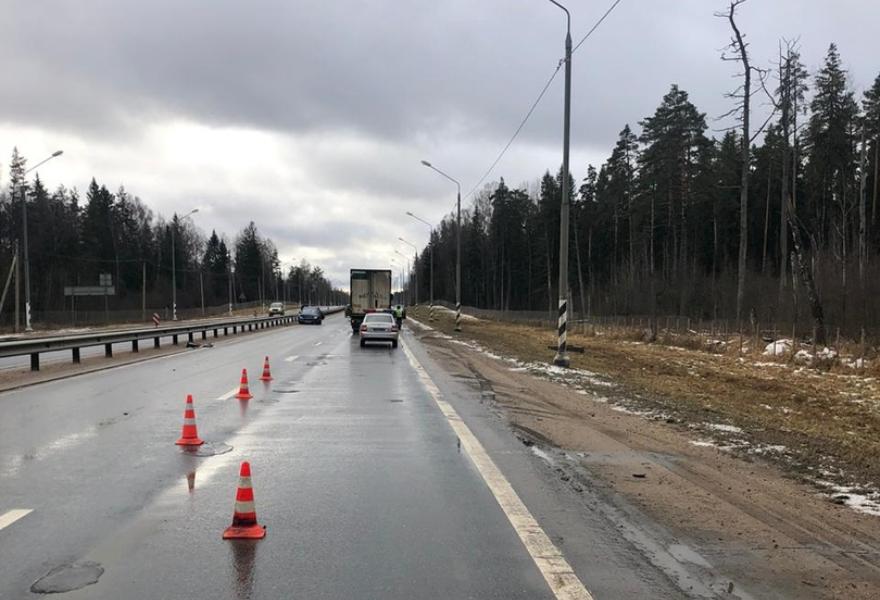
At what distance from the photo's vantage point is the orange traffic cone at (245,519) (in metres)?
5.21

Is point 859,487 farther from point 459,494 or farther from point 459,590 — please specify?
point 459,590

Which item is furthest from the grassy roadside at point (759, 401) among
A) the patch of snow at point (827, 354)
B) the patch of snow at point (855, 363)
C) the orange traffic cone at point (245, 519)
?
the orange traffic cone at point (245, 519)

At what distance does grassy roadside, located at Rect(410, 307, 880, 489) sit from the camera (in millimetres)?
8570

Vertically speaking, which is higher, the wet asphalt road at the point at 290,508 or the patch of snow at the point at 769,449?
the wet asphalt road at the point at 290,508

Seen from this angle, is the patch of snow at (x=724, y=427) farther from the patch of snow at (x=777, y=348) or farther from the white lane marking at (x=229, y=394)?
the patch of snow at (x=777, y=348)

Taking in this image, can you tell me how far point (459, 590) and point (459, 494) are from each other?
226 centimetres

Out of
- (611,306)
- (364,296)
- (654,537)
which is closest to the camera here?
(654,537)

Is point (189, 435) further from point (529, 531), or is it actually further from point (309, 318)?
point (309, 318)

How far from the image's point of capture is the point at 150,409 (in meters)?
11.6

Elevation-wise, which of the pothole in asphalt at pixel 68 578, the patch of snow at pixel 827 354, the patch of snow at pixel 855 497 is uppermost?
the pothole in asphalt at pixel 68 578

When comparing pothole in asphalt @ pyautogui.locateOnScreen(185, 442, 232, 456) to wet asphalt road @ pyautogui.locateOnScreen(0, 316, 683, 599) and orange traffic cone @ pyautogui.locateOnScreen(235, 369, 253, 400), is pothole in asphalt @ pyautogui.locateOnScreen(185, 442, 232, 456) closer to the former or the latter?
wet asphalt road @ pyautogui.locateOnScreen(0, 316, 683, 599)

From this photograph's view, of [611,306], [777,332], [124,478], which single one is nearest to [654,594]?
[124,478]

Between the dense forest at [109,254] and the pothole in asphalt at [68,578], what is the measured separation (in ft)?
200

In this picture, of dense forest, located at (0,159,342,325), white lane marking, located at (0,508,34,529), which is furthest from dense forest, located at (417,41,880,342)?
dense forest, located at (0,159,342,325)
